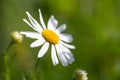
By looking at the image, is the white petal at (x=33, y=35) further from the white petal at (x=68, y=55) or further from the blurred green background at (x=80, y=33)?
the blurred green background at (x=80, y=33)

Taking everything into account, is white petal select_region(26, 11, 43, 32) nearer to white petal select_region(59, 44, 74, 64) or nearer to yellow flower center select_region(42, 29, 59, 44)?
yellow flower center select_region(42, 29, 59, 44)

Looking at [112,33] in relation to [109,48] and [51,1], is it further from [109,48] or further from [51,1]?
[51,1]

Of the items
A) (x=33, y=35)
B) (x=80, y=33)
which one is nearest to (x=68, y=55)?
(x=33, y=35)

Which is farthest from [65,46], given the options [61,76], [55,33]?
Answer: [61,76]

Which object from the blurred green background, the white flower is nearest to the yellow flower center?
the white flower

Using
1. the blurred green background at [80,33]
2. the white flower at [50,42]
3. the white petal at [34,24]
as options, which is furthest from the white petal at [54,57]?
the blurred green background at [80,33]

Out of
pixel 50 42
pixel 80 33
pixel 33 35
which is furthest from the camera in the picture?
pixel 80 33

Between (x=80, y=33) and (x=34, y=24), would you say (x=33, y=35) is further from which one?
(x=80, y=33)
